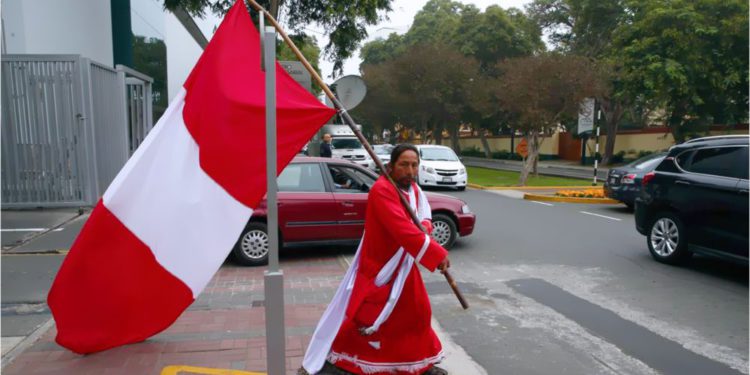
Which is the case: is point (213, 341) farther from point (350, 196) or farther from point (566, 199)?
point (566, 199)

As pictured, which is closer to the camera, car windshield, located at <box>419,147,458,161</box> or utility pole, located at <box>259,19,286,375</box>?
utility pole, located at <box>259,19,286,375</box>

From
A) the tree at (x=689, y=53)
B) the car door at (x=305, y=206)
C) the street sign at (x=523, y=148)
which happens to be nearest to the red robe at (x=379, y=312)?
the car door at (x=305, y=206)

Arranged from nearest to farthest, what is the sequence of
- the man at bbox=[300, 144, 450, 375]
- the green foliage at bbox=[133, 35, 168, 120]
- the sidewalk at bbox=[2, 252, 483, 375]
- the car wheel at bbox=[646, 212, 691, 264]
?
the man at bbox=[300, 144, 450, 375] < the sidewalk at bbox=[2, 252, 483, 375] < the car wheel at bbox=[646, 212, 691, 264] < the green foliage at bbox=[133, 35, 168, 120]

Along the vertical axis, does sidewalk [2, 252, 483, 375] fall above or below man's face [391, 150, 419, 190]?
below

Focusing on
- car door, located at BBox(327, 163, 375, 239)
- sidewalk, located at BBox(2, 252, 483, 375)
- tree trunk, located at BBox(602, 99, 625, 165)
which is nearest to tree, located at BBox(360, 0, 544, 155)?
tree trunk, located at BBox(602, 99, 625, 165)

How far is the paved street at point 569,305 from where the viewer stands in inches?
178

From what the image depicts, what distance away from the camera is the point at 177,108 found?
3.43 meters

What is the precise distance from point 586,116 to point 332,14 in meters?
11.1

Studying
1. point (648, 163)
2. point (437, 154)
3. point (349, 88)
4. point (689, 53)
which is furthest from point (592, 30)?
point (349, 88)

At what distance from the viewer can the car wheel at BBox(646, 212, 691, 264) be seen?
7473 mm

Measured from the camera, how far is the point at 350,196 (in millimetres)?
8195

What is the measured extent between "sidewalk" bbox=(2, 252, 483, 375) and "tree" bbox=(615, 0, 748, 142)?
24.1 metres

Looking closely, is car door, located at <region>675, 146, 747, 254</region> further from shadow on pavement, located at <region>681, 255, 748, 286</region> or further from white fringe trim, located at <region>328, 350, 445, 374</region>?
white fringe trim, located at <region>328, 350, 445, 374</region>

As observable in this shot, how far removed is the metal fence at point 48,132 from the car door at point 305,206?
14.7 feet
